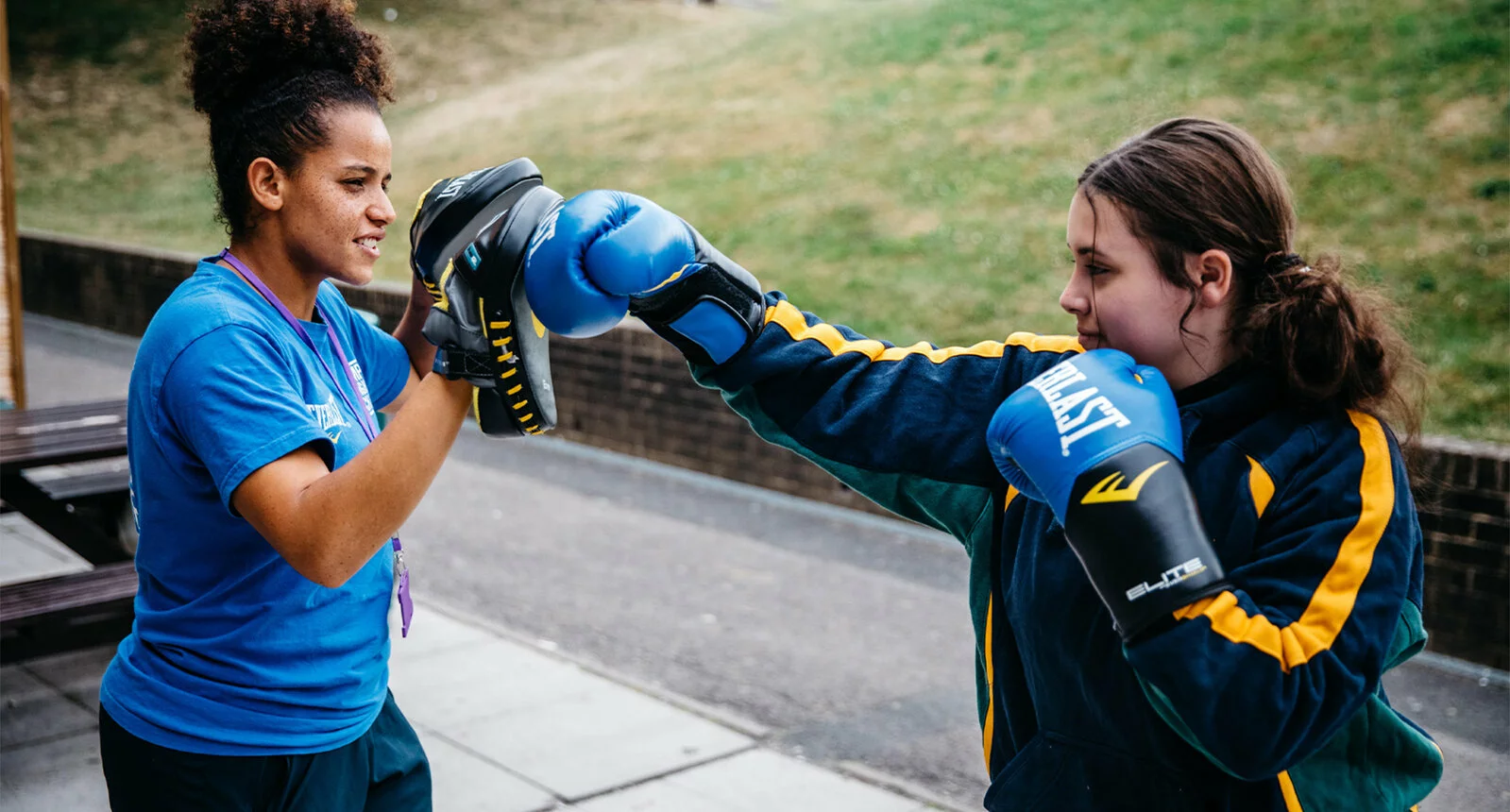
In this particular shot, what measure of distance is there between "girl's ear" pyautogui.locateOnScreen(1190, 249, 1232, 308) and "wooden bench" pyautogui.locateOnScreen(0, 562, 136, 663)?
130 inches

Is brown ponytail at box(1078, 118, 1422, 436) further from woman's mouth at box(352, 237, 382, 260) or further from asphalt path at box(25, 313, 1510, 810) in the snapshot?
asphalt path at box(25, 313, 1510, 810)

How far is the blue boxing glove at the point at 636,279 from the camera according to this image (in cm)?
185

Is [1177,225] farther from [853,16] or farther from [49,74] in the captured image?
[49,74]

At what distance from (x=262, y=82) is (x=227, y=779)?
102 centimetres

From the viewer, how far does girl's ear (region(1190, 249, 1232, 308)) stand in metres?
1.73

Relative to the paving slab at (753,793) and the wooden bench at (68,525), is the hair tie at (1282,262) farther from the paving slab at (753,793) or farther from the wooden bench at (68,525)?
the wooden bench at (68,525)

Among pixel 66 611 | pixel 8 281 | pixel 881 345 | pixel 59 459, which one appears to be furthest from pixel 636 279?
pixel 8 281

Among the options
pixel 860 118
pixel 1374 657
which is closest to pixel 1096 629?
pixel 1374 657

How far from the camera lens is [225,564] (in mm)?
1870

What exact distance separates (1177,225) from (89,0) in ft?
92.4

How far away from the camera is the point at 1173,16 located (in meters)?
11.8

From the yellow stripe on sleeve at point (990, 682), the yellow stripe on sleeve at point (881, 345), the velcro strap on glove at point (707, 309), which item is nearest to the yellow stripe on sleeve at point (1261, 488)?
the yellow stripe on sleeve at point (990, 682)

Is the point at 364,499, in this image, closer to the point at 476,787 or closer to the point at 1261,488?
the point at 1261,488

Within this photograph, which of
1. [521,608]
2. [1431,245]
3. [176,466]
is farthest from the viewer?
[1431,245]
